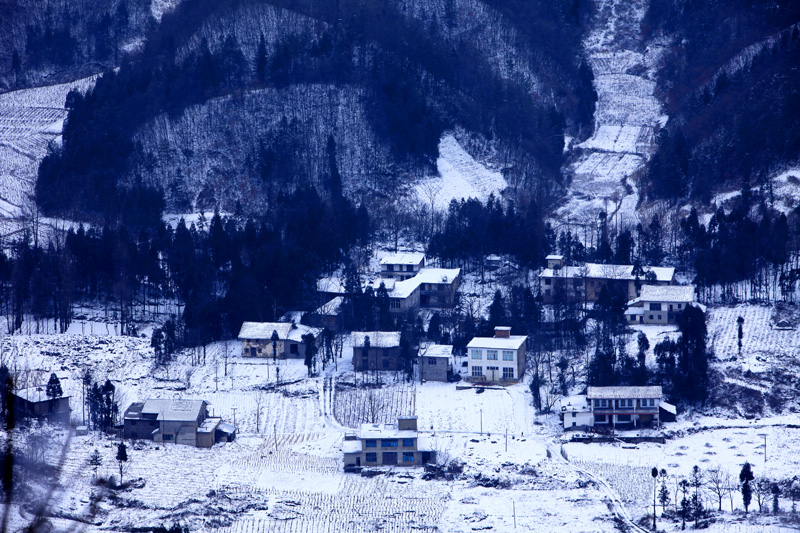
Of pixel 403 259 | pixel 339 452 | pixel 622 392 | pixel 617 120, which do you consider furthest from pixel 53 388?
pixel 617 120

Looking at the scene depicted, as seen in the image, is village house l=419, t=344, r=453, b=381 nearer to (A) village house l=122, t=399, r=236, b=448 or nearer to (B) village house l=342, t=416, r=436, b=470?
(B) village house l=342, t=416, r=436, b=470

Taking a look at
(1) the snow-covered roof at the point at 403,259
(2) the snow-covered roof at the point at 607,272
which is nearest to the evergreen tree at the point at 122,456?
(1) the snow-covered roof at the point at 403,259

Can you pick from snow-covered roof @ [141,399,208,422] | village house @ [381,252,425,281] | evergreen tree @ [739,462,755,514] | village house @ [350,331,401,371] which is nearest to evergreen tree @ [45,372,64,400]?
snow-covered roof @ [141,399,208,422]

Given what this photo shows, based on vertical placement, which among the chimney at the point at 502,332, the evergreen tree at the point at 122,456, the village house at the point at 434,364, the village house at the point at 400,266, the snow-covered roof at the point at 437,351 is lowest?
the evergreen tree at the point at 122,456

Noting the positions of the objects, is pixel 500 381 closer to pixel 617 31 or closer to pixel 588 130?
pixel 588 130

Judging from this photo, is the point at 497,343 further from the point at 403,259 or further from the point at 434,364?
the point at 403,259

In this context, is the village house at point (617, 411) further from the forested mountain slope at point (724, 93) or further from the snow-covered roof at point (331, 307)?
the forested mountain slope at point (724, 93)

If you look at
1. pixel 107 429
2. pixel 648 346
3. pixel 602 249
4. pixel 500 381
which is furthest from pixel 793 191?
pixel 107 429
